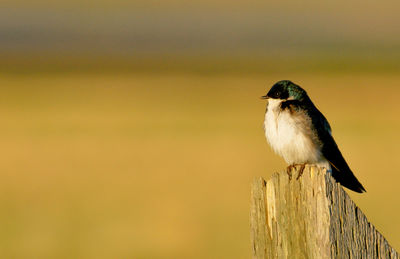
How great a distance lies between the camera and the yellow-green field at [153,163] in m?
11.0

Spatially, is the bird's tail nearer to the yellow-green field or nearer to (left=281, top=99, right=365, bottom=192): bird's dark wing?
(left=281, top=99, right=365, bottom=192): bird's dark wing

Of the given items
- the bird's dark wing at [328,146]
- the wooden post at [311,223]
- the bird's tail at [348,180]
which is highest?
the bird's dark wing at [328,146]

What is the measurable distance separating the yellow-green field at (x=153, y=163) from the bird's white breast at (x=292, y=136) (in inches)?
137

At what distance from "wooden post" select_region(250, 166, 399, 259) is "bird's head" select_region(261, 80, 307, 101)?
11.5 feet

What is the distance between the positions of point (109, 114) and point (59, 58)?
3061 cm

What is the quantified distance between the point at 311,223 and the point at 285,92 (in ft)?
12.5

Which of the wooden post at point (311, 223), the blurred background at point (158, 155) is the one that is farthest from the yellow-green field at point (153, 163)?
the wooden post at point (311, 223)

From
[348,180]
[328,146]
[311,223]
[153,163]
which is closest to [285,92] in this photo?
[328,146]

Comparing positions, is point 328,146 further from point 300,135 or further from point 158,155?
point 158,155

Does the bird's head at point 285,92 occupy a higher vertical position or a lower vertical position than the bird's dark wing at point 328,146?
higher

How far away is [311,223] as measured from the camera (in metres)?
2.54

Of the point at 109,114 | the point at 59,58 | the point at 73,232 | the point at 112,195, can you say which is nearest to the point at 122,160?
the point at 112,195

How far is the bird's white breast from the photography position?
19.8ft

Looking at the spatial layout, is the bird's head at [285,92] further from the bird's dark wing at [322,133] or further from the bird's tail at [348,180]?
the bird's tail at [348,180]
